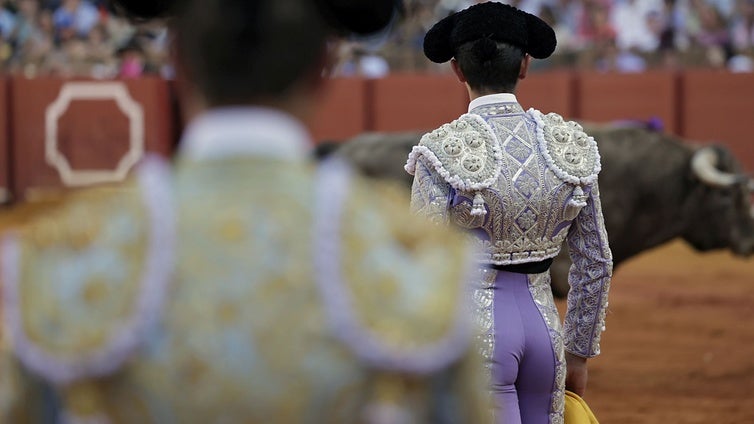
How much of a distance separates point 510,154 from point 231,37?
1.48 meters

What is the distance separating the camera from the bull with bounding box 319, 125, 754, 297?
5828mm

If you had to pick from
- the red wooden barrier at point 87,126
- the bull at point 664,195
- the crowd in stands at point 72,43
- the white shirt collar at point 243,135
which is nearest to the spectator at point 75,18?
the crowd in stands at point 72,43

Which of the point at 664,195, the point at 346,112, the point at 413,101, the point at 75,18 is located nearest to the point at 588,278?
the point at 664,195

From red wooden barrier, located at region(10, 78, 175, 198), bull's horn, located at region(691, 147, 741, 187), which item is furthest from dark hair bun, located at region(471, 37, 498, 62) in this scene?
red wooden barrier, located at region(10, 78, 175, 198)

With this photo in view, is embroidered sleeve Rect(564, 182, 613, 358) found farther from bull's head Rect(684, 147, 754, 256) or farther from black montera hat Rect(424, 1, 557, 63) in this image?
bull's head Rect(684, 147, 754, 256)

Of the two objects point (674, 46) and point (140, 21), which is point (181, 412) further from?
point (674, 46)

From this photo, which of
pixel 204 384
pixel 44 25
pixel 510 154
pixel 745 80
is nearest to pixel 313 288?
pixel 204 384

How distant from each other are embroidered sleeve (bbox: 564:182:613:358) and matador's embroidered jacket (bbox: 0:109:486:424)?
5.07 ft

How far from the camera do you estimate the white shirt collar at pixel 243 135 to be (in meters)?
0.99

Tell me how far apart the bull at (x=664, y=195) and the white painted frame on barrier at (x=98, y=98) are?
17.6 feet

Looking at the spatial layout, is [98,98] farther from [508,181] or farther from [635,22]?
[508,181]

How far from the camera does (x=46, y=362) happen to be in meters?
0.97

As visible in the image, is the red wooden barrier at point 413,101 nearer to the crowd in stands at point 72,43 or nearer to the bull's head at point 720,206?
the crowd in stands at point 72,43

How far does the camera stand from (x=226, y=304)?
0.96 m
